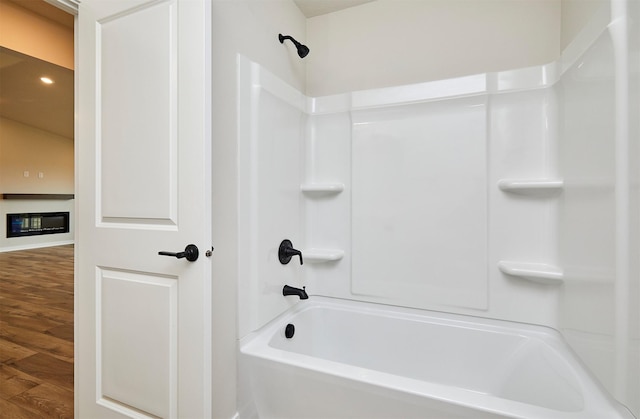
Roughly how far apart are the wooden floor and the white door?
0.53m

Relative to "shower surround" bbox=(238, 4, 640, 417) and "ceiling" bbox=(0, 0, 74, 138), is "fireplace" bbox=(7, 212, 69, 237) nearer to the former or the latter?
"ceiling" bbox=(0, 0, 74, 138)

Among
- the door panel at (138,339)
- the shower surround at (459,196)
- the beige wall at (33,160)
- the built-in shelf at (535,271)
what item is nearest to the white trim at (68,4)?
the shower surround at (459,196)

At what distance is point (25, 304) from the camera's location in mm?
3070

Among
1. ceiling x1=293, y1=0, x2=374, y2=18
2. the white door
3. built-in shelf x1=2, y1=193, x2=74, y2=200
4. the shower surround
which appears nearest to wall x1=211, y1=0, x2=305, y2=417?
the shower surround

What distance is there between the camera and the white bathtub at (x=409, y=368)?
1.01 metres

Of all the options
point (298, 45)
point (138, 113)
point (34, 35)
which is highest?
point (34, 35)

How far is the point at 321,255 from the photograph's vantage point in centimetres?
185

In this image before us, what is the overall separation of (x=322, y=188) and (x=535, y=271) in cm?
120

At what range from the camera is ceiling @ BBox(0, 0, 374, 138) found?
2.01 m

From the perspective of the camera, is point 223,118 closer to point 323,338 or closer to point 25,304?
point 323,338

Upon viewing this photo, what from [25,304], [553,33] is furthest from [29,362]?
[553,33]

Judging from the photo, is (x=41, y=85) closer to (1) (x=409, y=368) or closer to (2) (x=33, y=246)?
(2) (x=33, y=246)

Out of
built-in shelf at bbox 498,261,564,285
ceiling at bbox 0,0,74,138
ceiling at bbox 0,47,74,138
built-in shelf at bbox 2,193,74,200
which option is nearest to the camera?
built-in shelf at bbox 498,261,564,285

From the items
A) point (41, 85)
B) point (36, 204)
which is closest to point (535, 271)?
point (41, 85)
